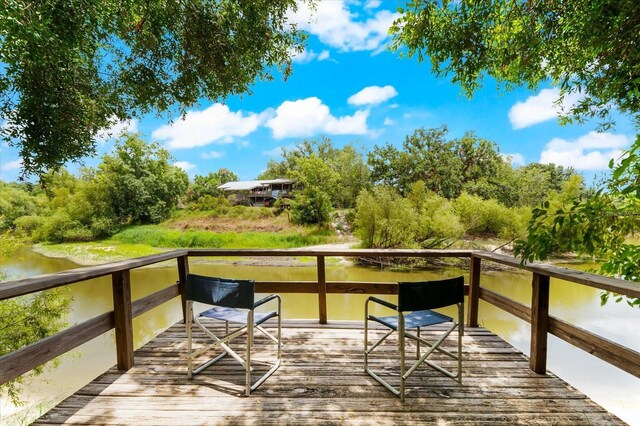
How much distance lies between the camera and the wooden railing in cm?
159

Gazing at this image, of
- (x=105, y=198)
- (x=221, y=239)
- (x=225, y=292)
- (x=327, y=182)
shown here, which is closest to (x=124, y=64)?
(x=225, y=292)

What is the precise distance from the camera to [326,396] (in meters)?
1.99

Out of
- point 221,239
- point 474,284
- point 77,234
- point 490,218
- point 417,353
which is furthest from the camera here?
point 77,234

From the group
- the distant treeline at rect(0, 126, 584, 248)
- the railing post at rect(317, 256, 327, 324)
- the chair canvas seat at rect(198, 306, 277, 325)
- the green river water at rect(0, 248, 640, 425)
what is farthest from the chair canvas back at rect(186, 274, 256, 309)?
the distant treeline at rect(0, 126, 584, 248)

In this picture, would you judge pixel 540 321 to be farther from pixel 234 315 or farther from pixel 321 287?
pixel 234 315

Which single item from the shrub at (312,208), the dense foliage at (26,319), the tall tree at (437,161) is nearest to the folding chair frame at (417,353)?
the dense foliage at (26,319)

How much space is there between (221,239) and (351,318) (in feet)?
43.6

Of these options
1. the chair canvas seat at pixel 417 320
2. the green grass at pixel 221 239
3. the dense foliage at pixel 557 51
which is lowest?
the green grass at pixel 221 239

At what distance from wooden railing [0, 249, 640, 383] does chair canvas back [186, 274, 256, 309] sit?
62 centimetres

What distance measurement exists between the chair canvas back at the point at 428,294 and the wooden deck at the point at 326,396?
1.88 ft

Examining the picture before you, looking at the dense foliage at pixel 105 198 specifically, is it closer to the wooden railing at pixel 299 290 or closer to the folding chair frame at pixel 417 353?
the wooden railing at pixel 299 290

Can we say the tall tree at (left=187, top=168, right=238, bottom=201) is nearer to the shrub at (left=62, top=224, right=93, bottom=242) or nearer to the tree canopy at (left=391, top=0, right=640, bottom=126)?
the shrub at (left=62, top=224, right=93, bottom=242)

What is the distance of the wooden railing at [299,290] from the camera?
5.23 feet

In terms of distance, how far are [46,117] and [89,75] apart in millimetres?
683
